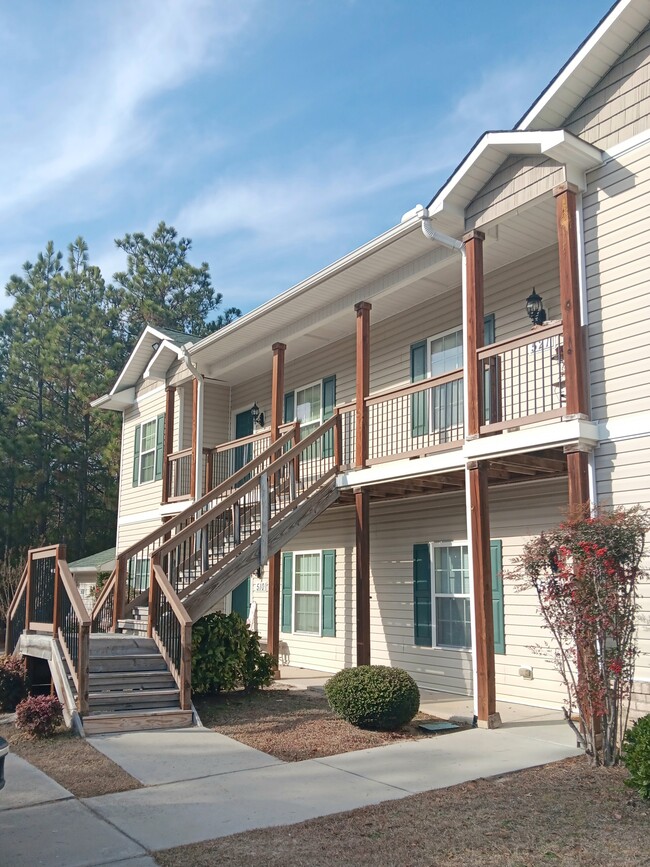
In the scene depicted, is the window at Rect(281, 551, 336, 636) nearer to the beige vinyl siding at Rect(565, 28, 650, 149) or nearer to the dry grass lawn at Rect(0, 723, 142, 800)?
the dry grass lawn at Rect(0, 723, 142, 800)

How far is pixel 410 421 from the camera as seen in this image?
12.3 metres

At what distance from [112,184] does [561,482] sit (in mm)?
8233

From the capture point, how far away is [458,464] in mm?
10188

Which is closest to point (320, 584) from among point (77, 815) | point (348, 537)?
point (348, 537)

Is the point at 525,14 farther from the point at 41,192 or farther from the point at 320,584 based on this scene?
the point at 320,584

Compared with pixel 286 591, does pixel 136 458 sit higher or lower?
higher

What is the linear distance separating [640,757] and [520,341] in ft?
15.8

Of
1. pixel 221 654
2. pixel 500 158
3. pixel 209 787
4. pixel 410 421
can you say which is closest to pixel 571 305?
pixel 500 158

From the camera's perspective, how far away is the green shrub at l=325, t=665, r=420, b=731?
8.87 meters

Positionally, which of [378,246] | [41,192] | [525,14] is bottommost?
[378,246]

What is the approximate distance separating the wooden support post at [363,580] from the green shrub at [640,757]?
17.0 ft

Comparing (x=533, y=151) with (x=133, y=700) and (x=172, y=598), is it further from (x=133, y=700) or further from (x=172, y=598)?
(x=133, y=700)

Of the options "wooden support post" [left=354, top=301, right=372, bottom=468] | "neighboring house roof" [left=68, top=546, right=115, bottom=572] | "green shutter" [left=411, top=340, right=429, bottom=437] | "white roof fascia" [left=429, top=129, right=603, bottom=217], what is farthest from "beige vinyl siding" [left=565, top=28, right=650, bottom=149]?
"neighboring house roof" [left=68, top=546, right=115, bottom=572]

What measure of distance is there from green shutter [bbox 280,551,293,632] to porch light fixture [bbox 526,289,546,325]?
7.41 m
